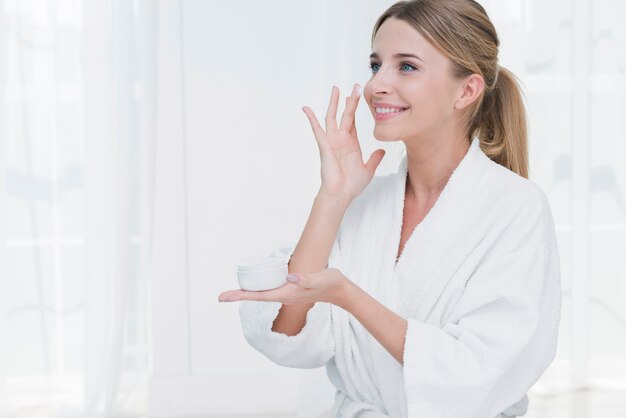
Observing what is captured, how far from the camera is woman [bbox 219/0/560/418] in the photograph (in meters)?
1.47

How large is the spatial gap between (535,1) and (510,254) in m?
1.84

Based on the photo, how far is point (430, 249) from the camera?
65.0 inches

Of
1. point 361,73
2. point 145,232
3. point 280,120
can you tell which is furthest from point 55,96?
point 361,73

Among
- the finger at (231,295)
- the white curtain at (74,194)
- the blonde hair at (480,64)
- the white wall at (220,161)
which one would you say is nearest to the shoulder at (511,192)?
the blonde hair at (480,64)

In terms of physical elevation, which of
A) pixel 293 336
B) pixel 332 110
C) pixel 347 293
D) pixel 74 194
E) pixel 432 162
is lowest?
pixel 293 336

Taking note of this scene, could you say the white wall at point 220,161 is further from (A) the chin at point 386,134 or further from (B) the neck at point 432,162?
(A) the chin at point 386,134

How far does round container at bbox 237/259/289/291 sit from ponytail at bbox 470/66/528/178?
25.2 inches

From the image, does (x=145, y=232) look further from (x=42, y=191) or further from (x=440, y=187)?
(x=440, y=187)

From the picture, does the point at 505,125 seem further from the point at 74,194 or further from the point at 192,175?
the point at 74,194

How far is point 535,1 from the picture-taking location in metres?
3.08

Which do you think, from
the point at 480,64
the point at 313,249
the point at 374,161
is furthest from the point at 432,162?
the point at 313,249

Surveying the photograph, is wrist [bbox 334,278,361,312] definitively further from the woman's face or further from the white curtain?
the white curtain

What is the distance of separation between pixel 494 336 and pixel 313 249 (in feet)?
1.31

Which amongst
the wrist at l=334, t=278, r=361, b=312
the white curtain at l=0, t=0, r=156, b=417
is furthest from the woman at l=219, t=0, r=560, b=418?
the white curtain at l=0, t=0, r=156, b=417
